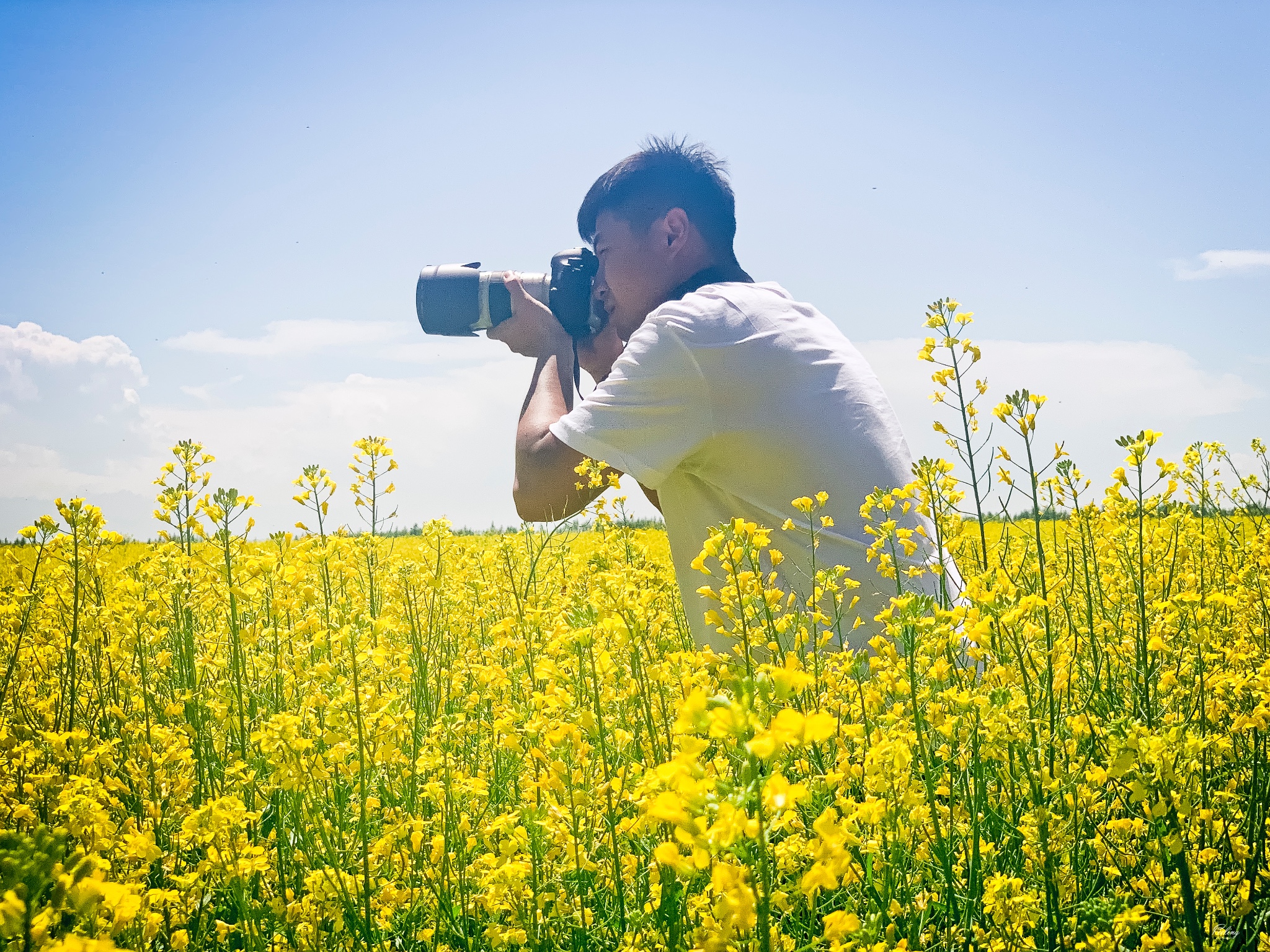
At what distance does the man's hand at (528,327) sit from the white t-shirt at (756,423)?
0.78 meters

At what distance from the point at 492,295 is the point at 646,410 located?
125cm

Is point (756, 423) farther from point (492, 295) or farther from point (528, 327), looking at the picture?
point (492, 295)

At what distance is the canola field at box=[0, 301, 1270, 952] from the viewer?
3.66ft

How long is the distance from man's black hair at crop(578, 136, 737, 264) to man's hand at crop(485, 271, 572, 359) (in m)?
0.36

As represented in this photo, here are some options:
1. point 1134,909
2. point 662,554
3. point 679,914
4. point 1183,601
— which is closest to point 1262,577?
point 1183,601

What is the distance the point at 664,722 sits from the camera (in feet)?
6.12

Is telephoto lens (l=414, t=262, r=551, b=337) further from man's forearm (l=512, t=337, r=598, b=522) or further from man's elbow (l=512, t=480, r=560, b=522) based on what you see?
man's elbow (l=512, t=480, r=560, b=522)

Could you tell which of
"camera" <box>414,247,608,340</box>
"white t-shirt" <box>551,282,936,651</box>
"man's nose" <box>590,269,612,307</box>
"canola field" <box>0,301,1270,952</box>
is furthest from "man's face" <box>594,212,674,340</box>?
"canola field" <box>0,301,1270,952</box>

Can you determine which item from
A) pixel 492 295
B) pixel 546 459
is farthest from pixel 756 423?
pixel 492 295

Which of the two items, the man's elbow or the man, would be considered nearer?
the man

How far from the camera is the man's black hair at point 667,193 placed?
3.22m

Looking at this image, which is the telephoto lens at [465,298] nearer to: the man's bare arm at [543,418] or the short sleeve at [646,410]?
the man's bare arm at [543,418]

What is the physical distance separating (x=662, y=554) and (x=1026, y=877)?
772 centimetres

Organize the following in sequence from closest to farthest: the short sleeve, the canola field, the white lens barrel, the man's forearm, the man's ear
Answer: the canola field, the short sleeve, the man's forearm, the man's ear, the white lens barrel
